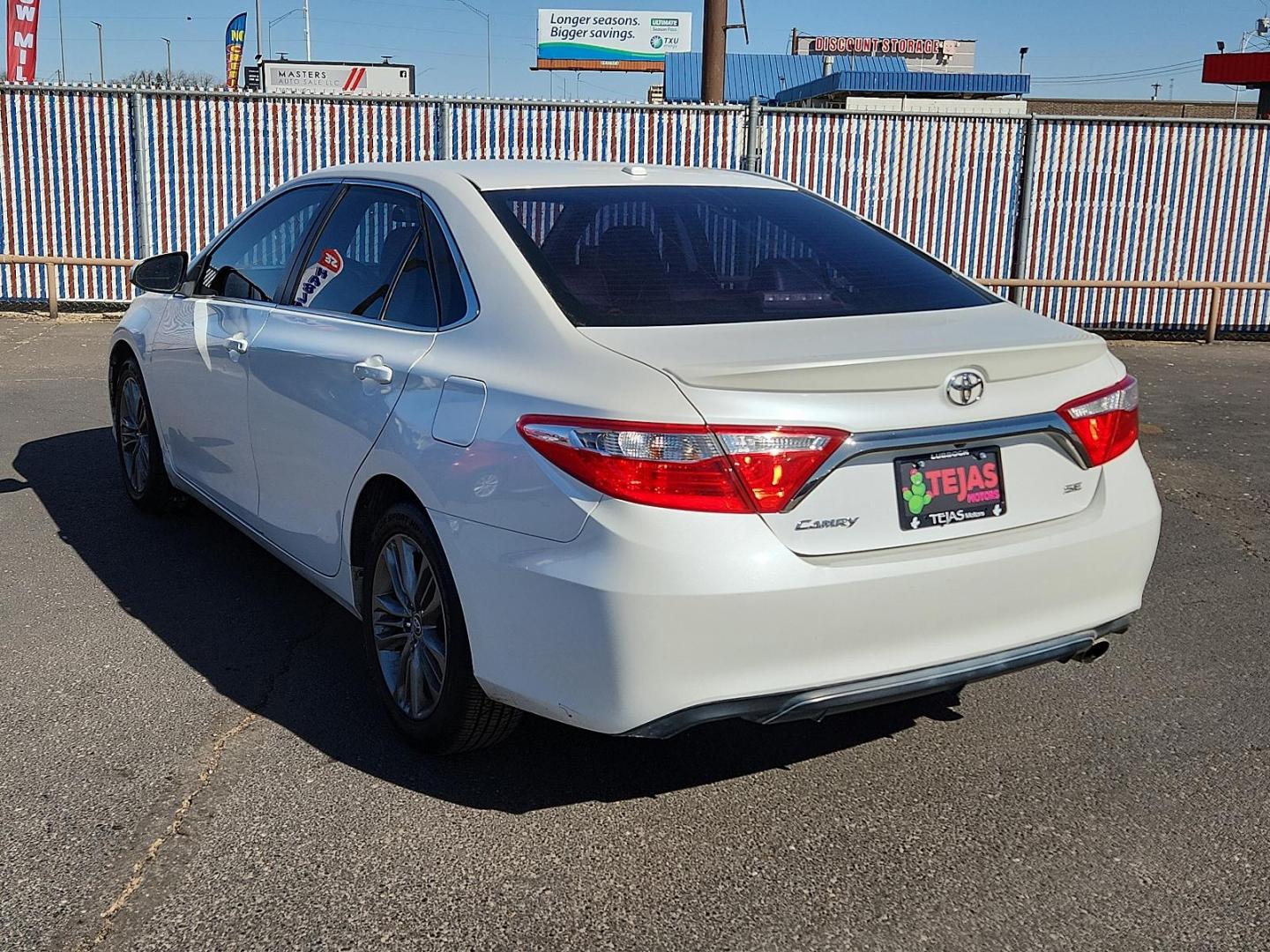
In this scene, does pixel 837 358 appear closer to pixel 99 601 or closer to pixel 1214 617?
pixel 1214 617

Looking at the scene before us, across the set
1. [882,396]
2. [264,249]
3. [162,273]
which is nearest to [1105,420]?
[882,396]

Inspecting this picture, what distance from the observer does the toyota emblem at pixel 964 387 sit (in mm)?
2994

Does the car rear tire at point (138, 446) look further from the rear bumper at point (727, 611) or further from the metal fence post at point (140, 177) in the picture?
the metal fence post at point (140, 177)

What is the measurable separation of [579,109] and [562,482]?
12479 mm

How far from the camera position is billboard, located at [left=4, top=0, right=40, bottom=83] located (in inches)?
767

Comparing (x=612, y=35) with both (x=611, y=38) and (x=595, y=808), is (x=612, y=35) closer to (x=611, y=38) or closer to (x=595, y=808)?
(x=611, y=38)

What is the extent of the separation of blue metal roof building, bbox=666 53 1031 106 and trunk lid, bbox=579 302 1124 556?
42.2m

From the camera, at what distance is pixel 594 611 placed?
112 inches

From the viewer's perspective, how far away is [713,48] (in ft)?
59.3

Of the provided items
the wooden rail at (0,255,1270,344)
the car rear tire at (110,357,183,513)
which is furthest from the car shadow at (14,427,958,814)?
the wooden rail at (0,255,1270,344)

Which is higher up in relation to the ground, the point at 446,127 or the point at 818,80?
the point at 818,80

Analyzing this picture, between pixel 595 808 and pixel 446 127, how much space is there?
486 inches

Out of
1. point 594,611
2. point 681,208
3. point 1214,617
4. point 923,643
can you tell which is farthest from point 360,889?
point 1214,617

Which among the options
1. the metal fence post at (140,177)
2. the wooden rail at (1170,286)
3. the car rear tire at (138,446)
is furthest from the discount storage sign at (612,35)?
the car rear tire at (138,446)
